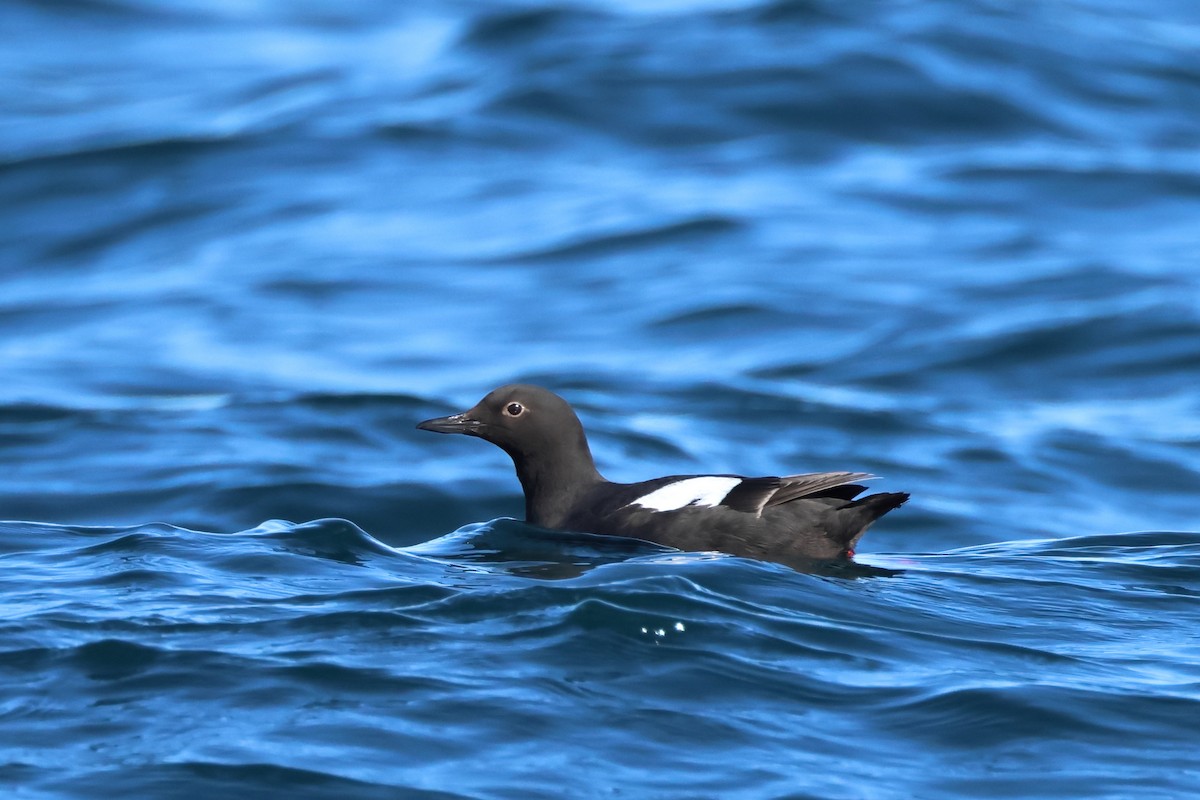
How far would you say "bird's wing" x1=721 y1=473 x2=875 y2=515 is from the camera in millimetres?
7727

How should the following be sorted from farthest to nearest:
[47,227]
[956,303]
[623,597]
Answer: [47,227] → [956,303] → [623,597]

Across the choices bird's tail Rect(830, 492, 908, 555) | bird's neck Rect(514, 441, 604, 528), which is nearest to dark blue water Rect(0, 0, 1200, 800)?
bird's neck Rect(514, 441, 604, 528)

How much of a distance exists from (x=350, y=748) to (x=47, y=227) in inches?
614

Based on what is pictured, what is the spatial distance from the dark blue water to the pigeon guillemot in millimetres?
250

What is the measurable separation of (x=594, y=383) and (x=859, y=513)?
6.40 meters

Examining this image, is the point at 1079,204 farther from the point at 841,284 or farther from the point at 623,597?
the point at 623,597

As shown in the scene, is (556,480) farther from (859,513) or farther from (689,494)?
(859,513)

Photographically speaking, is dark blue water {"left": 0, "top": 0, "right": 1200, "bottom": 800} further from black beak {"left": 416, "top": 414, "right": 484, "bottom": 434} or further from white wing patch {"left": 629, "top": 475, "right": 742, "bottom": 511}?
black beak {"left": 416, "top": 414, "right": 484, "bottom": 434}

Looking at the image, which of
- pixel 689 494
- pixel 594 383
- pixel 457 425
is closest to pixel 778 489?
pixel 689 494

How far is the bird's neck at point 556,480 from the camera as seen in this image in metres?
8.70

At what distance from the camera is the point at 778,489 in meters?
7.84

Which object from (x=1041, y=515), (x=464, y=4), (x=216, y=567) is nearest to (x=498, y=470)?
(x=1041, y=515)

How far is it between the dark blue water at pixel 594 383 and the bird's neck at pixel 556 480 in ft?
0.62

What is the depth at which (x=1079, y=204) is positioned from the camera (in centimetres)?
1866
